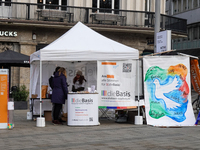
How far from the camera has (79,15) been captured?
26719 mm

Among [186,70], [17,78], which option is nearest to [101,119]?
[186,70]

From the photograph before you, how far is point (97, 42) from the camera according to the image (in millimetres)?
14086

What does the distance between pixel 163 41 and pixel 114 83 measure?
2571 mm

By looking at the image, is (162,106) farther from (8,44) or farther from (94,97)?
(8,44)

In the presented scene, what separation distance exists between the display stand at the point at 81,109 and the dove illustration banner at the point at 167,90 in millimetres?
1752

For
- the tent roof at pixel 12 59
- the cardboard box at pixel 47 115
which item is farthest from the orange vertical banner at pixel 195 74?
the tent roof at pixel 12 59

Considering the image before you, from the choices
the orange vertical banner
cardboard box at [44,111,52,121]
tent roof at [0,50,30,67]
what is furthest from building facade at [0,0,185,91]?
the orange vertical banner

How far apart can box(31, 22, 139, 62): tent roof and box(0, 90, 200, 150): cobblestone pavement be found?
209cm

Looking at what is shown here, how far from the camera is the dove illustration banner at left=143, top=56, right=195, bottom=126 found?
44.8ft

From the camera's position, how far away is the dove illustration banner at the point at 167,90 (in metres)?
13.7

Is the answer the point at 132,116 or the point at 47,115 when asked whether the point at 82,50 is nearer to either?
the point at 132,116

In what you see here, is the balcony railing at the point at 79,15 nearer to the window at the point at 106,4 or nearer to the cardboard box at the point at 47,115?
the window at the point at 106,4

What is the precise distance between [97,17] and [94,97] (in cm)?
1434

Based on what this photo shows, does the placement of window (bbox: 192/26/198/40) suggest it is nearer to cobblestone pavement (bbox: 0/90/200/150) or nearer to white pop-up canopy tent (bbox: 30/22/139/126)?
white pop-up canopy tent (bbox: 30/22/139/126)
